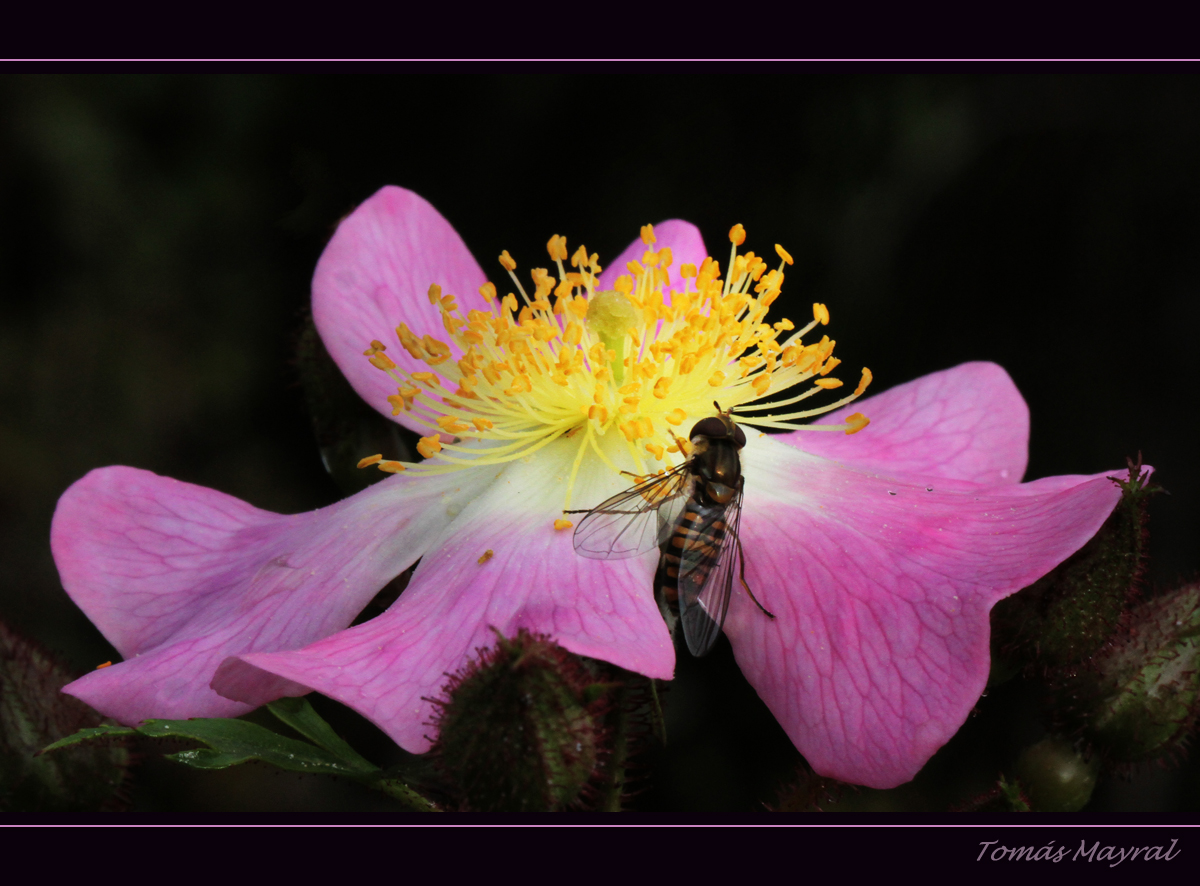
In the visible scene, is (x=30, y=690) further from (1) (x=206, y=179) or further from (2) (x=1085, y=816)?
(1) (x=206, y=179)

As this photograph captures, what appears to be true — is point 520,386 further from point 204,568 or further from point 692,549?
point 204,568

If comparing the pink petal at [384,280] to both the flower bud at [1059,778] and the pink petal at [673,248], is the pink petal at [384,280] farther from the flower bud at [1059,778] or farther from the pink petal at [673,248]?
the flower bud at [1059,778]

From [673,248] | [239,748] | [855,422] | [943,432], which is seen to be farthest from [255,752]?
[673,248]

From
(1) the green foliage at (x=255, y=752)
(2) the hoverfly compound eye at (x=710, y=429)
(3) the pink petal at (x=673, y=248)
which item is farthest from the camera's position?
(3) the pink petal at (x=673, y=248)

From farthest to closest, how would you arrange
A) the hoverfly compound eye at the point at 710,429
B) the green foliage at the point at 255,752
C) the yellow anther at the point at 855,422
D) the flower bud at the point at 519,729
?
the yellow anther at the point at 855,422
the hoverfly compound eye at the point at 710,429
the green foliage at the point at 255,752
the flower bud at the point at 519,729

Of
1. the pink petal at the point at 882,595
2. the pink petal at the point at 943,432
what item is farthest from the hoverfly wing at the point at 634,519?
the pink petal at the point at 943,432

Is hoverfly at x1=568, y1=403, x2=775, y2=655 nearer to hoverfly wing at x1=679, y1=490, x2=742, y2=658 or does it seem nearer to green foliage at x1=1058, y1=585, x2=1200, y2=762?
hoverfly wing at x1=679, y1=490, x2=742, y2=658

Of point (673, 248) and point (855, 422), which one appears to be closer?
point (855, 422)
